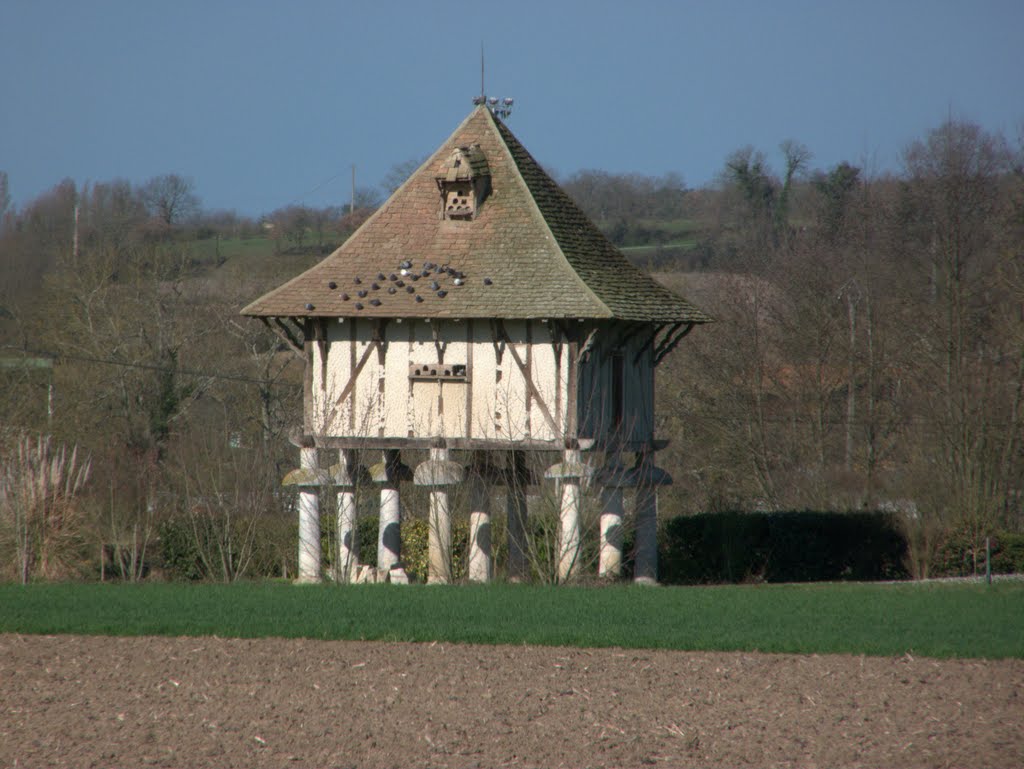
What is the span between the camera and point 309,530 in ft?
68.7

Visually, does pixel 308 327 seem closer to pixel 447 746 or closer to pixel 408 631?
pixel 408 631

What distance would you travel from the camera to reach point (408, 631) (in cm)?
1471

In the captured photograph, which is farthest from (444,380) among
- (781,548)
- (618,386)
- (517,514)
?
(781,548)

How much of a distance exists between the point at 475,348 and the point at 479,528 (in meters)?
3.28

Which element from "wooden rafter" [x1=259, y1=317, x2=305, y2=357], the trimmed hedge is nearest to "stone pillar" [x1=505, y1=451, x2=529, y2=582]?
Answer: the trimmed hedge

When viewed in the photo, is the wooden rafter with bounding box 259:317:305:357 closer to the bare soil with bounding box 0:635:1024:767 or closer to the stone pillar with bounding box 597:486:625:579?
the stone pillar with bounding box 597:486:625:579

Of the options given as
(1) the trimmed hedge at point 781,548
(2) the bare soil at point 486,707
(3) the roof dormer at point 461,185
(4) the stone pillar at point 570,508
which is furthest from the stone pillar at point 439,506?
(1) the trimmed hedge at point 781,548

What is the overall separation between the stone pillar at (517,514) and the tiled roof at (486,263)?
312cm

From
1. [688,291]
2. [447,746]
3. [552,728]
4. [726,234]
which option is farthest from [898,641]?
[726,234]

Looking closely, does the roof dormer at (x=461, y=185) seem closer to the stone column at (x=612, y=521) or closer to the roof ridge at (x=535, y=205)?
the roof ridge at (x=535, y=205)

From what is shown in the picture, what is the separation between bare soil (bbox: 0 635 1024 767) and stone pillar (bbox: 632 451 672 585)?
7.44m

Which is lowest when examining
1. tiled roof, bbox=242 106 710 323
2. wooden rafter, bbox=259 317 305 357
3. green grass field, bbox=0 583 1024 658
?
green grass field, bbox=0 583 1024 658

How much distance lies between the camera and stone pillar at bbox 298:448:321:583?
2073 centimetres

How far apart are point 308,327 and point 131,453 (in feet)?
43.5
